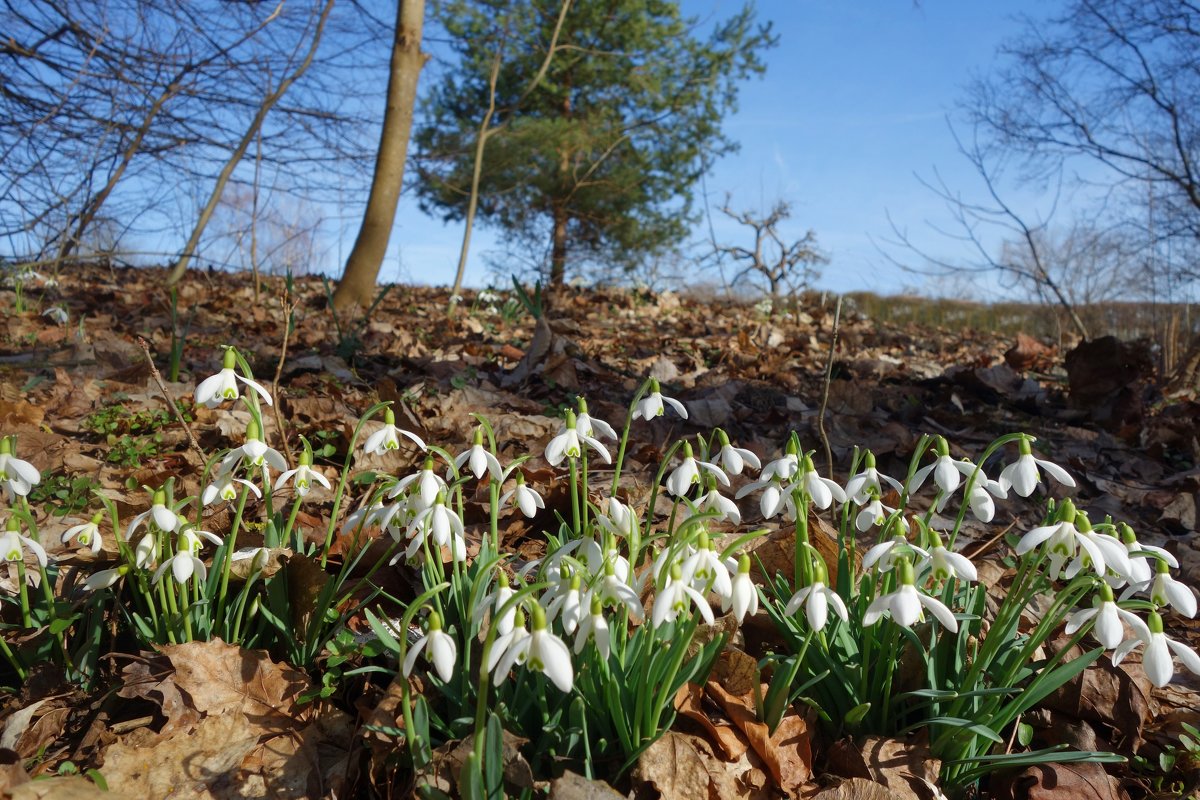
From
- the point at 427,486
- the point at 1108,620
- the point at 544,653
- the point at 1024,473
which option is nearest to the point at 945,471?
the point at 1024,473

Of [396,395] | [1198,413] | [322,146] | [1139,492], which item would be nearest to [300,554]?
[396,395]

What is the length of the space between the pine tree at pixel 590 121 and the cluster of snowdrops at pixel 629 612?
1182cm

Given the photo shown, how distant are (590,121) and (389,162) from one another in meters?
8.27

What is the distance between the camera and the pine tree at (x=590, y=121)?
1333 cm

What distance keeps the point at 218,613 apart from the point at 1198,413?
4.72 metres

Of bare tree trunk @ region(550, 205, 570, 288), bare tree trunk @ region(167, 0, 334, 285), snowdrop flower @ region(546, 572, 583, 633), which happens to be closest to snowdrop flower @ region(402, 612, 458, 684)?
snowdrop flower @ region(546, 572, 583, 633)

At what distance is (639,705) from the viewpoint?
4.13 feet

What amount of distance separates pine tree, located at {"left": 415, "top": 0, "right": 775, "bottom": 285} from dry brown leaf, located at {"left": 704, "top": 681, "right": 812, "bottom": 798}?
39.6ft

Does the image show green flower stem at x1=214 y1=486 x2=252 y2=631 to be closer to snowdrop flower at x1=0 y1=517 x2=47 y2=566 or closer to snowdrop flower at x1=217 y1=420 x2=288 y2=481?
snowdrop flower at x1=217 y1=420 x2=288 y2=481

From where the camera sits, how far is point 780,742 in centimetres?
141

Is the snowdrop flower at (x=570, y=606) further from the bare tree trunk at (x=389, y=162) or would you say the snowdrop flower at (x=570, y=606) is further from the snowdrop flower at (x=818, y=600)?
the bare tree trunk at (x=389, y=162)

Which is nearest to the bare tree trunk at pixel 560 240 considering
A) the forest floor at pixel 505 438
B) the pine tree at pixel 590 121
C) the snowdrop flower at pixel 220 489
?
the pine tree at pixel 590 121

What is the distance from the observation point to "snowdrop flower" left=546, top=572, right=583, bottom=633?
3.82 feet

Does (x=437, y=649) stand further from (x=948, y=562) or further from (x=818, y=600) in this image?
(x=948, y=562)
